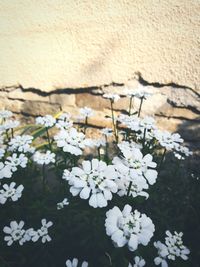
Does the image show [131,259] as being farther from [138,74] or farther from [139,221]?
[138,74]

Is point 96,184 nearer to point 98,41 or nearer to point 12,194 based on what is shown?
point 12,194

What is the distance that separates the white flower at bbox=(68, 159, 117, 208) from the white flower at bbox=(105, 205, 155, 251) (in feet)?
0.24

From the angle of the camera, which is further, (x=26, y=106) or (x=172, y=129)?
(x=26, y=106)

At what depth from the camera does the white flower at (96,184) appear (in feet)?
3.19

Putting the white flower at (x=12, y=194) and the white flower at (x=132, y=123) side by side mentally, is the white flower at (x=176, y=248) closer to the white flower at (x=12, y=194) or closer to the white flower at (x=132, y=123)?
the white flower at (x=132, y=123)

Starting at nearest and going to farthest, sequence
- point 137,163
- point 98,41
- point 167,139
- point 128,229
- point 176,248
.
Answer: point 128,229 < point 137,163 < point 176,248 < point 167,139 < point 98,41

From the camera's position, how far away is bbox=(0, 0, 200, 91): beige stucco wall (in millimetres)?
2068

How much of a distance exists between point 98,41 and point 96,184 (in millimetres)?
1605

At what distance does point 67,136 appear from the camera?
1301 millimetres

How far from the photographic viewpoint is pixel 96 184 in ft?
3.32

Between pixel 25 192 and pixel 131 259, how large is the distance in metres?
0.73

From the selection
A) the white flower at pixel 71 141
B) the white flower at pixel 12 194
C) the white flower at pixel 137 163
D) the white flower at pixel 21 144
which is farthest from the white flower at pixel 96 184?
the white flower at pixel 21 144

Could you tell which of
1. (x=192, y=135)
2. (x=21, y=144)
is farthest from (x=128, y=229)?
(x=192, y=135)

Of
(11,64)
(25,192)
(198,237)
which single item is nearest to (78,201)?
(25,192)
